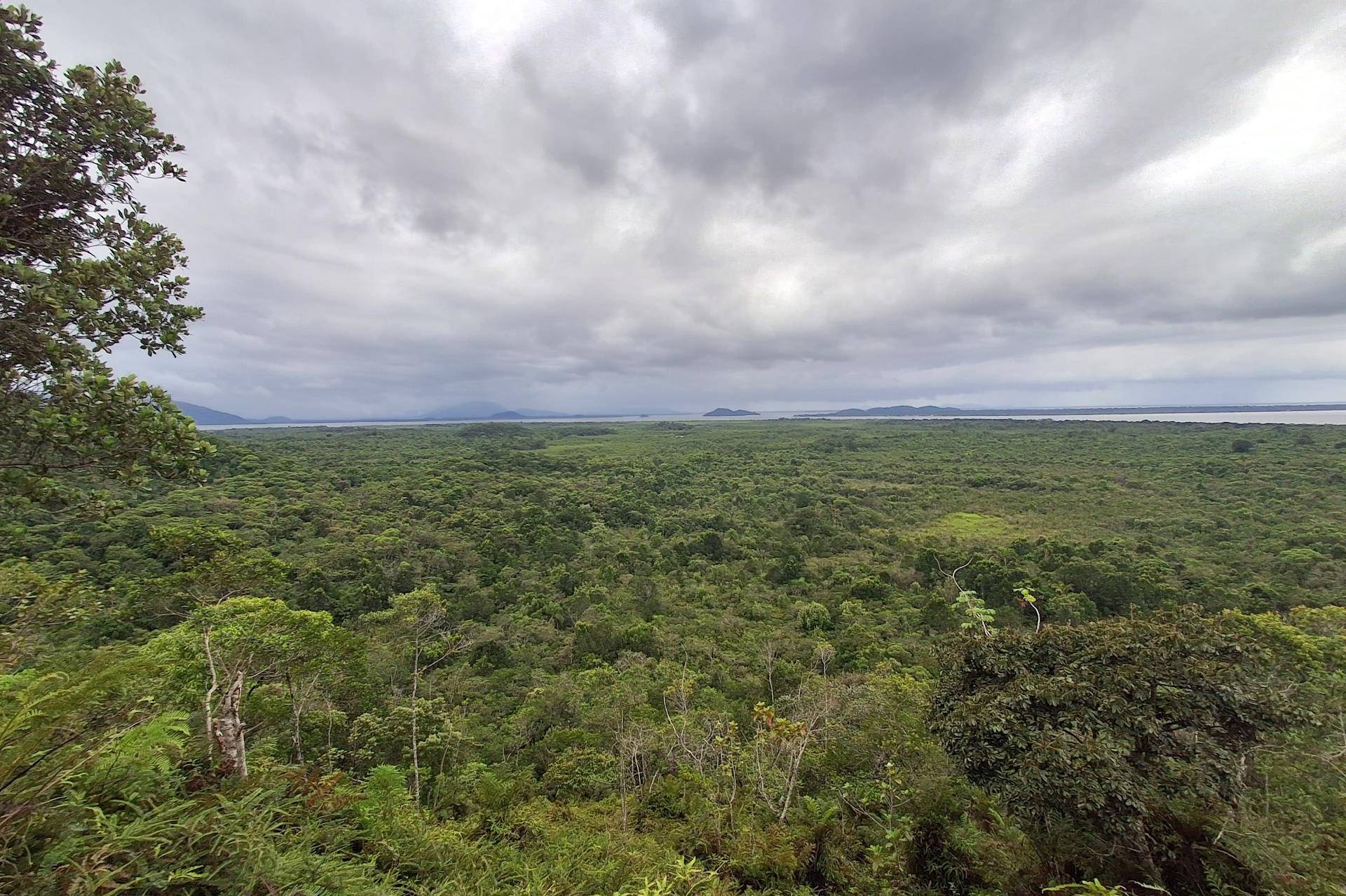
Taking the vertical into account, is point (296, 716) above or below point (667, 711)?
above

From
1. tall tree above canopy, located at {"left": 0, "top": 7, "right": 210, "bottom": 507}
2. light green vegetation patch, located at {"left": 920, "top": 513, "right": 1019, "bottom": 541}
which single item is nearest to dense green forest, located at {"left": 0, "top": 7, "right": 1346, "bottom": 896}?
tall tree above canopy, located at {"left": 0, "top": 7, "right": 210, "bottom": 507}

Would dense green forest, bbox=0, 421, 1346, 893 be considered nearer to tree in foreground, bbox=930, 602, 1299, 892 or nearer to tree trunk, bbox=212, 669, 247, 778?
tree in foreground, bbox=930, 602, 1299, 892

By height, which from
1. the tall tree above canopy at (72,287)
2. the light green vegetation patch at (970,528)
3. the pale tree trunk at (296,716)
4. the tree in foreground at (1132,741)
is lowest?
the light green vegetation patch at (970,528)

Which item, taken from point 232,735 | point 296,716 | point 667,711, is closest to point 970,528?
point 667,711

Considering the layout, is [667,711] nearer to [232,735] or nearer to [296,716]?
[296,716]

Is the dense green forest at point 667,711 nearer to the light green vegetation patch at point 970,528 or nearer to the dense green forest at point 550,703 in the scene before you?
the dense green forest at point 550,703

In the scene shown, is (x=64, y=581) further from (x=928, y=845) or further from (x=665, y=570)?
(x=665, y=570)

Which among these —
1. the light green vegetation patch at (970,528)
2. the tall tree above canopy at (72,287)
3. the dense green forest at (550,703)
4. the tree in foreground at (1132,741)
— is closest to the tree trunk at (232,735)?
the dense green forest at (550,703)
